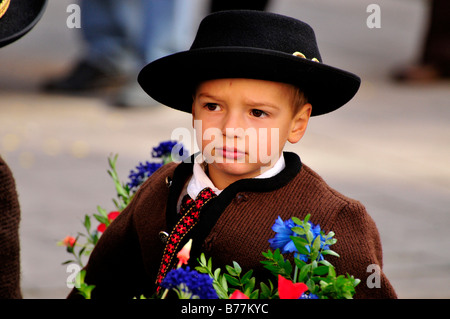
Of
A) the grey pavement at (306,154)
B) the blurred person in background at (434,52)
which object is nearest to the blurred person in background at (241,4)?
the grey pavement at (306,154)

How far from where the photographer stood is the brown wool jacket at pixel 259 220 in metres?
2.20

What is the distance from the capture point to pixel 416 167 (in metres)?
5.96

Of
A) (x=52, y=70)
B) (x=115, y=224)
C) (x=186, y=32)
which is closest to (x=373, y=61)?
(x=186, y=32)

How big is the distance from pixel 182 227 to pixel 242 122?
0.35 m

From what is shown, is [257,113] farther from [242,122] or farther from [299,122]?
[299,122]

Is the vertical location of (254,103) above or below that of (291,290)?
above

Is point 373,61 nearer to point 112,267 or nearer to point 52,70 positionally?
point 52,70

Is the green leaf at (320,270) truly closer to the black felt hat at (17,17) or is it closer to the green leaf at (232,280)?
the green leaf at (232,280)

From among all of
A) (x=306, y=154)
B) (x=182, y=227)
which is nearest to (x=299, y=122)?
(x=182, y=227)

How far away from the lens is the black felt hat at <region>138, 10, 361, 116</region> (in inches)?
83.8

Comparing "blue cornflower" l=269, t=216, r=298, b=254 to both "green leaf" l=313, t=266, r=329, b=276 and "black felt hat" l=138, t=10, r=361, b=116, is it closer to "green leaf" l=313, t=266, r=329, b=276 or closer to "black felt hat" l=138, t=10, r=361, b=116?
"green leaf" l=313, t=266, r=329, b=276

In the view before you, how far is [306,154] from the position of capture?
6043 millimetres

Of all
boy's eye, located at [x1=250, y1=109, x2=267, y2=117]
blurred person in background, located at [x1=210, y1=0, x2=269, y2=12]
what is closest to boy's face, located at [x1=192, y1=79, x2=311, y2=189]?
boy's eye, located at [x1=250, y1=109, x2=267, y2=117]

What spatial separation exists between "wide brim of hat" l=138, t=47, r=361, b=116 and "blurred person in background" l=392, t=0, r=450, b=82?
6504 millimetres
